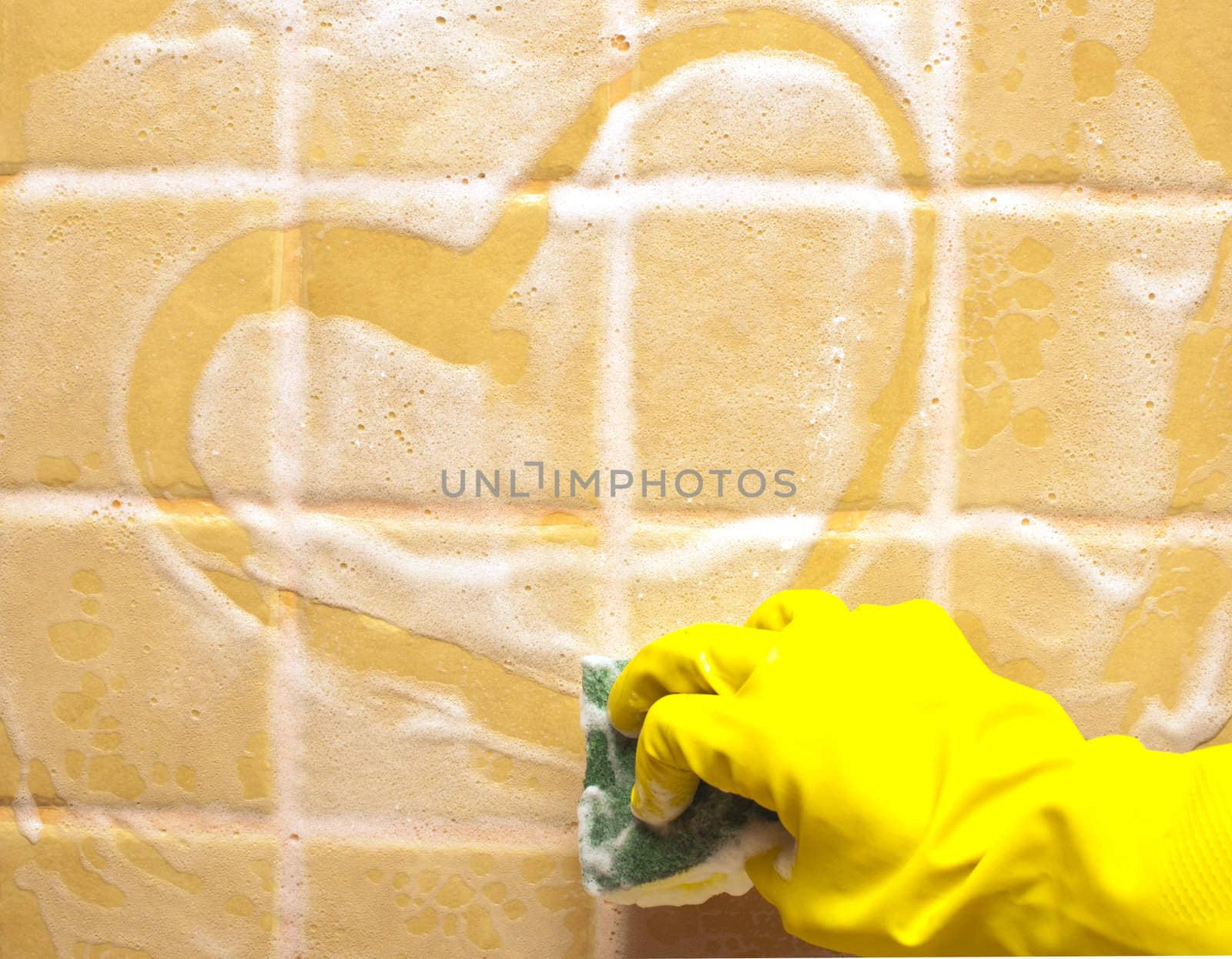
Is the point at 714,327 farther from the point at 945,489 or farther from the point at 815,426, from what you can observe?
the point at 945,489

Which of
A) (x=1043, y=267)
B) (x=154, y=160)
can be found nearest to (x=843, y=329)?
(x=1043, y=267)

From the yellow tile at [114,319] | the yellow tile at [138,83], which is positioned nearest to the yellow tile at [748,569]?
the yellow tile at [114,319]

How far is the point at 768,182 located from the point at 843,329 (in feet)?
0.59

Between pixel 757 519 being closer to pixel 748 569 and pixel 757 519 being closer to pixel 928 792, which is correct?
pixel 748 569

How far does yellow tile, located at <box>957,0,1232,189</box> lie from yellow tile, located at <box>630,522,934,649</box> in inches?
16.6

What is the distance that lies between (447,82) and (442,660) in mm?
630

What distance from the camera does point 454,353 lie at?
40.7 inches

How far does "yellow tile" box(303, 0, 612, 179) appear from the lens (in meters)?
1.03

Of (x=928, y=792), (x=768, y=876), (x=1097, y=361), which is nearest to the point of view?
(x=928, y=792)

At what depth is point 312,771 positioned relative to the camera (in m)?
1.03

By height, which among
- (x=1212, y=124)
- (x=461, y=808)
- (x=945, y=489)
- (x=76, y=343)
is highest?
(x=1212, y=124)

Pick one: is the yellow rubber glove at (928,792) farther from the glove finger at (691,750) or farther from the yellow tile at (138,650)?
the yellow tile at (138,650)

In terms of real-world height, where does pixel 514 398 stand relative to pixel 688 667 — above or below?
above

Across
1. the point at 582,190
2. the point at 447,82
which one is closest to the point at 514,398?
the point at 582,190
